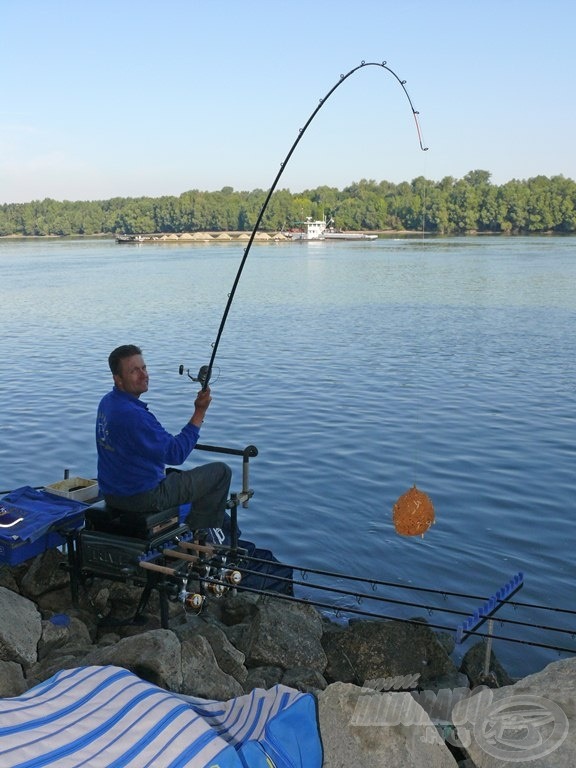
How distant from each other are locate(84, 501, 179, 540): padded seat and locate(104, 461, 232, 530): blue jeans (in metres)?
0.04

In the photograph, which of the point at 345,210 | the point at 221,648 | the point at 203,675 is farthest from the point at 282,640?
the point at 345,210

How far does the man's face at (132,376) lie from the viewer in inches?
191

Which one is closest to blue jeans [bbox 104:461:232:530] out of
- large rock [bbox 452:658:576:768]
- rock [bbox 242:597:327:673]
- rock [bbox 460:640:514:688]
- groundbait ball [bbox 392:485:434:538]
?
rock [bbox 242:597:327:673]

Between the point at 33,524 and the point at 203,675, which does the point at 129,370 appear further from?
the point at 203,675

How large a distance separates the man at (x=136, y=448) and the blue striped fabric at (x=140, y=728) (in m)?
1.61

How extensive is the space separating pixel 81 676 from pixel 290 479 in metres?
6.88

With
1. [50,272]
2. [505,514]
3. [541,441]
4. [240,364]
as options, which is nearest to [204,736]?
[505,514]

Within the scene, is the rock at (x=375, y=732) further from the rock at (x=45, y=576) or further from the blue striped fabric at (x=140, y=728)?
the rock at (x=45, y=576)

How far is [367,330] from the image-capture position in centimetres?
2347

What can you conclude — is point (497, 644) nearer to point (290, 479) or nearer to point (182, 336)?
point (290, 479)

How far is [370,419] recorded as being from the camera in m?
12.9

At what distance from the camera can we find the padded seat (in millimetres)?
4836

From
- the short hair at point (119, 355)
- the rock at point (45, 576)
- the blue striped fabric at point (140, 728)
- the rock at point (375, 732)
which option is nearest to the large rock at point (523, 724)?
the rock at point (375, 732)

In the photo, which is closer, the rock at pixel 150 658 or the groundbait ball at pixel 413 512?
the rock at pixel 150 658
